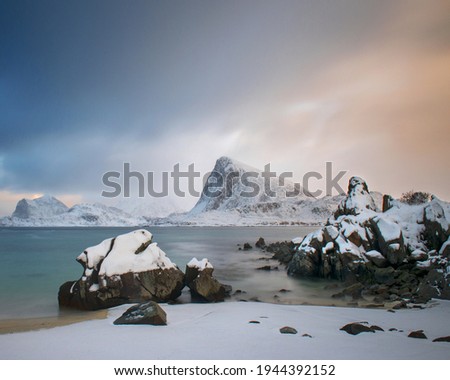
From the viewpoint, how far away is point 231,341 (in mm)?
5113

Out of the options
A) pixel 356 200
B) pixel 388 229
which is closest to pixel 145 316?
pixel 388 229

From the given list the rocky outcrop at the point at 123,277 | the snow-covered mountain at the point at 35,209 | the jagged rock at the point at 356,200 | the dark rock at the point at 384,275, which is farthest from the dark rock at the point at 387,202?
the snow-covered mountain at the point at 35,209

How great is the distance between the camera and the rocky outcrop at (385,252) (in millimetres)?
12523

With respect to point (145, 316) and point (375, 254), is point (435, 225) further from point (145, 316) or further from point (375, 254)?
point (145, 316)

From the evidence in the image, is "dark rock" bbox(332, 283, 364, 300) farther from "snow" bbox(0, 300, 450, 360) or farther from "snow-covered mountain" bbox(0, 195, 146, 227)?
"snow-covered mountain" bbox(0, 195, 146, 227)

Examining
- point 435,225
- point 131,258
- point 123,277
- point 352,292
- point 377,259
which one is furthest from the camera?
point 435,225

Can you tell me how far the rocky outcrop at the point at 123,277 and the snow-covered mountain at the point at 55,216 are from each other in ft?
562

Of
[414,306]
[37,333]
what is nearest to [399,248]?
[414,306]

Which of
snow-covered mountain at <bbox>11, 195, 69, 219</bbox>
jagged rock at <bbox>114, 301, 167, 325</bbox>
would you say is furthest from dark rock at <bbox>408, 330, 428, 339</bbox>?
snow-covered mountain at <bbox>11, 195, 69, 219</bbox>

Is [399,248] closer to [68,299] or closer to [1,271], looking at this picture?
[68,299]

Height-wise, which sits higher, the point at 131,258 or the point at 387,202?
the point at 387,202

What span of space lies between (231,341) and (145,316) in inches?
81.7

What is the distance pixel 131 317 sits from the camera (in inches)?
253
